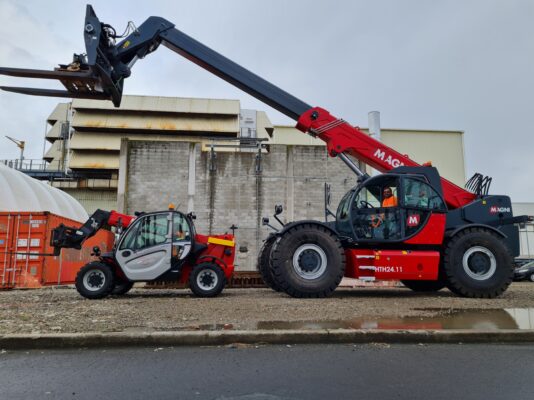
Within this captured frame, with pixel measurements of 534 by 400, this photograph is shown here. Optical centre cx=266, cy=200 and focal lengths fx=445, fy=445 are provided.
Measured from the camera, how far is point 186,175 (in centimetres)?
2464

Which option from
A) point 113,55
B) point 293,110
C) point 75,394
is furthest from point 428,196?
point 75,394

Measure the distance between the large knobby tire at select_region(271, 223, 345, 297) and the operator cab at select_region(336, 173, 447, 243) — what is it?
884 mm

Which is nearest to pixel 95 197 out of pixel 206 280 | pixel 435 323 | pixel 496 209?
pixel 206 280

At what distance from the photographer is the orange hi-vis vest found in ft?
34.6

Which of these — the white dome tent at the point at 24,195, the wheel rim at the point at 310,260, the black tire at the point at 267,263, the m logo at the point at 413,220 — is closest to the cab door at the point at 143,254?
the black tire at the point at 267,263

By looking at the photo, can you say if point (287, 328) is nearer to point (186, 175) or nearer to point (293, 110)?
point (293, 110)

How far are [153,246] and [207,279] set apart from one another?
1.49m

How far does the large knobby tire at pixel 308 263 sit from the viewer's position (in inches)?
383

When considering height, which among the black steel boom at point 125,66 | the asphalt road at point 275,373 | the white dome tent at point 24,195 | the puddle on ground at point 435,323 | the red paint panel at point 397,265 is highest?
the black steel boom at point 125,66

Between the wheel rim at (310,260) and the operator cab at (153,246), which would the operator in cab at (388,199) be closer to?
the wheel rim at (310,260)

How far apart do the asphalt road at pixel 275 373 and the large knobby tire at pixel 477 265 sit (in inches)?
181

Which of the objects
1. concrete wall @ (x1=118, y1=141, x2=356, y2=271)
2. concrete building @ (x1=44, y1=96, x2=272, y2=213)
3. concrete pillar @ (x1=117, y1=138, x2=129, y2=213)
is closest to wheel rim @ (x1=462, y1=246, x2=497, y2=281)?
concrete wall @ (x1=118, y1=141, x2=356, y2=271)

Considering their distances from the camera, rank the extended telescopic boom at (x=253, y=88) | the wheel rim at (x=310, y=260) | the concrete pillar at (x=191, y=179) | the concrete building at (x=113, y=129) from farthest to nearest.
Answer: the concrete building at (x=113, y=129), the concrete pillar at (x=191, y=179), the extended telescopic boom at (x=253, y=88), the wheel rim at (x=310, y=260)

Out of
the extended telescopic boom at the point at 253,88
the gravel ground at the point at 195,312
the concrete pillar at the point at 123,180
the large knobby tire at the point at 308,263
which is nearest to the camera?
the gravel ground at the point at 195,312
